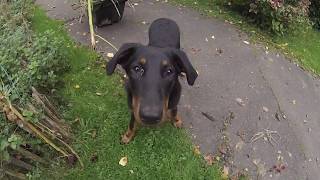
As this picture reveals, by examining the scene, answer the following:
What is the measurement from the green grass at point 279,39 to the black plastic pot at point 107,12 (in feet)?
4.88

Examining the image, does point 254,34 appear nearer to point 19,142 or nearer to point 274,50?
point 274,50

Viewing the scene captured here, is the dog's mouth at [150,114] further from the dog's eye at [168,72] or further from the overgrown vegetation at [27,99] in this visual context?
the overgrown vegetation at [27,99]

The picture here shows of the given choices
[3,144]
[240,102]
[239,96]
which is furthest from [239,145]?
[3,144]

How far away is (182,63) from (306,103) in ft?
9.54

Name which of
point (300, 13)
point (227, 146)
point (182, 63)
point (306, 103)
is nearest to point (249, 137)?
point (227, 146)

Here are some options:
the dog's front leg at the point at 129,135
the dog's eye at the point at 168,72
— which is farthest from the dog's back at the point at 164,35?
the dog's front leg at the point at 129,135

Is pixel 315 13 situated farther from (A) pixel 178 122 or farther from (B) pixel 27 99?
(B) pixel 27 99

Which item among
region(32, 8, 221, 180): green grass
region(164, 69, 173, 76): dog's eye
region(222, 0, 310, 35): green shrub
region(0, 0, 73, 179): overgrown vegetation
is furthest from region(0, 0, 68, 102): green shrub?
region(222, 0, 310, 35): green shrub

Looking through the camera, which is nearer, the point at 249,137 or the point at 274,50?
the point at 249,137

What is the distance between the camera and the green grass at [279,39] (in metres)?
7.56

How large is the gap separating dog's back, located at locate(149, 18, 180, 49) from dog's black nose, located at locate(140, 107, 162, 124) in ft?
4.05

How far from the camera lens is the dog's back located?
5.22 meters

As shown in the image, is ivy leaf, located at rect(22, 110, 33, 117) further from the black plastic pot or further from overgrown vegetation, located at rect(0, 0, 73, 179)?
the black plastic pot

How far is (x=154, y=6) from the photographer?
7848 millimetres
